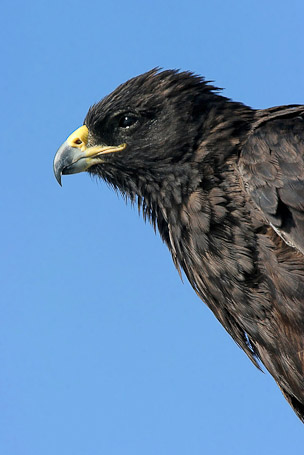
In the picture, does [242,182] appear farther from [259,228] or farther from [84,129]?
[84,129]

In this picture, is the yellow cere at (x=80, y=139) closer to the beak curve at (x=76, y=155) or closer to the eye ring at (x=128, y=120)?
the beak curve at (x=76, y=155)

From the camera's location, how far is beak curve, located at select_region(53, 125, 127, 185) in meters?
5.41

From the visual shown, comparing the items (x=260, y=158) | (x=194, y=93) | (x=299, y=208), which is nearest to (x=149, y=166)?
(x=194, y=93)

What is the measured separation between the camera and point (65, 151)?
17.8ft

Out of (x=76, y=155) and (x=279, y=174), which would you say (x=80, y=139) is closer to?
(x=76, y=155)

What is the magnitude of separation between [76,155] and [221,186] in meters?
1.39

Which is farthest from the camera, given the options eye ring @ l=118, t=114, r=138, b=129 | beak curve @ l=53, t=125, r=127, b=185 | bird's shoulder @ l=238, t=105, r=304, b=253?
beak curve @ l=53, t=125, r=127, b=185

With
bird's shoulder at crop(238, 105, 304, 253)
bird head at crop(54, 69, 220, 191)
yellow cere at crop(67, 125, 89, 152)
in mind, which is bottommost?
bird's shoulder at crop(238, 105, 304, 253)

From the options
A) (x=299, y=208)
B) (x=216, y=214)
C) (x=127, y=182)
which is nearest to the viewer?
(x=299, y=208)

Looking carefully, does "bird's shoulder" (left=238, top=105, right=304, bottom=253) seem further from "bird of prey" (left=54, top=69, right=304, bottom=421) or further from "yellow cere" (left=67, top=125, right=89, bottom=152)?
"yellow cere" (left=67, top=125, right=89, bottom=152)

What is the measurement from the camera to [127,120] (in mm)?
5266

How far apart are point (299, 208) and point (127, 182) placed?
156 centimetres

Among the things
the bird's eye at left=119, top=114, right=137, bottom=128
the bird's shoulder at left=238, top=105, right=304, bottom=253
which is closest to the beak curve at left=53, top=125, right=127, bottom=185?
the bird's eye at left=119, top=114, right=137, bottom=128

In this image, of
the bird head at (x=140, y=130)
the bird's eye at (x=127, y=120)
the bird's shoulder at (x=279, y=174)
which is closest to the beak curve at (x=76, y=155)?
the bird head at (x=140, y=130)
